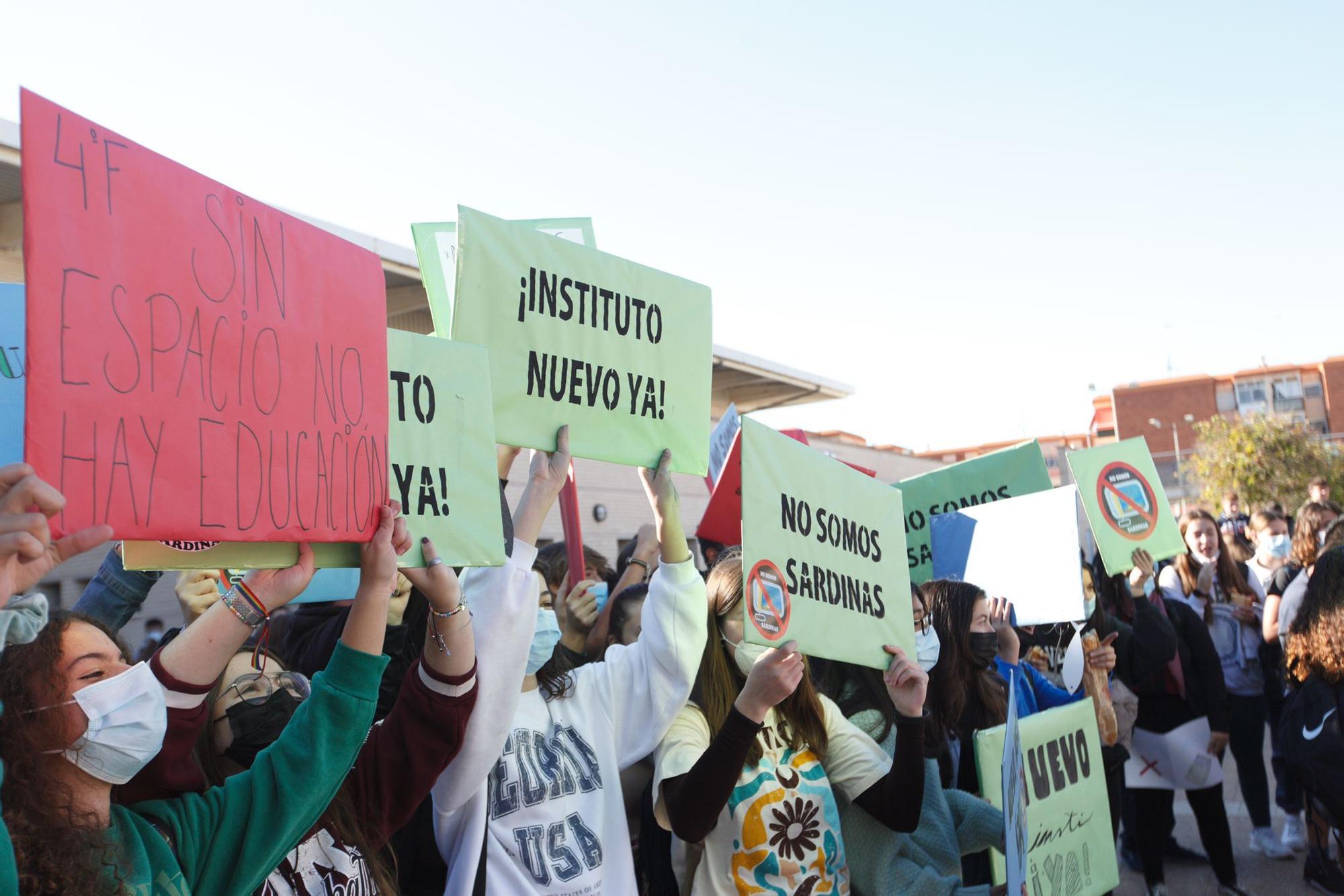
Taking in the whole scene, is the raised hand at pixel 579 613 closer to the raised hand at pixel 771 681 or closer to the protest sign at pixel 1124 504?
the raised hand at pixel 771 681

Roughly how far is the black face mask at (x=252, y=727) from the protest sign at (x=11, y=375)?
0.72 metres

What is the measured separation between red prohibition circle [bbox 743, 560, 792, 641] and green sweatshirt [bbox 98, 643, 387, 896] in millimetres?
956

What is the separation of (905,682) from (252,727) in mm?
1770

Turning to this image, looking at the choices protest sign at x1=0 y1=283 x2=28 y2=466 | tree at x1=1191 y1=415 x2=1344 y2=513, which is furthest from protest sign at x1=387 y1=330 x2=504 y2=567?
tree at x1=1191 y1=415 x2=1344 y2=513

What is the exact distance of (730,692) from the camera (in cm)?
324

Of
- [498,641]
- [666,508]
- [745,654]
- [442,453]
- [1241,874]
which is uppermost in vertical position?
[442,453]

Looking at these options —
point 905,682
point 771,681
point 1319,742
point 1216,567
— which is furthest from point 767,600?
point 1216,567

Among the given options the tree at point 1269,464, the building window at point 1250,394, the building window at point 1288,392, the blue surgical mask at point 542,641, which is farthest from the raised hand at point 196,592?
the building window at point 1250,394

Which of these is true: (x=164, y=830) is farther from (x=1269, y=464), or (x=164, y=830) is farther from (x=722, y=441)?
(x=1269, y=464)

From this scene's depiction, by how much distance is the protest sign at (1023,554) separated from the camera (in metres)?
4.13

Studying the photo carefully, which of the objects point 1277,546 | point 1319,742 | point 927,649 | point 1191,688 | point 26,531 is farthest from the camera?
point 1277,546

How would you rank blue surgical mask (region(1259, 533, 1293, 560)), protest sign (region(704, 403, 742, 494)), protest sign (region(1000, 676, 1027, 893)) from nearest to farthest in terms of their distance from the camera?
protest sign (region(1000, 676, 1027, 893)) < protest sign (region(704, 403, 742, 494)) < blue surgical mask (region(1259, 533, 1293, 560))

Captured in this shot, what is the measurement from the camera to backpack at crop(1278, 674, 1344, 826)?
4.12 m

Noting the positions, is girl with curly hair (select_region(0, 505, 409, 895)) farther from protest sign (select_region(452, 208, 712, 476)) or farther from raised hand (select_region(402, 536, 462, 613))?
protest sign (select_region(452, 208, 712, 476))
